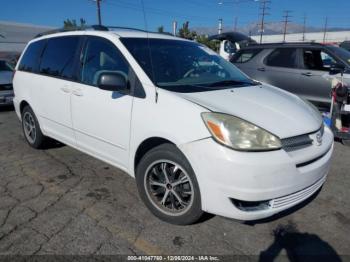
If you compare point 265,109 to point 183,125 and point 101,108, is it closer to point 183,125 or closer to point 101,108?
point 183,125

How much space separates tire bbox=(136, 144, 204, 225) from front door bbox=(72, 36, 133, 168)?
35 cm

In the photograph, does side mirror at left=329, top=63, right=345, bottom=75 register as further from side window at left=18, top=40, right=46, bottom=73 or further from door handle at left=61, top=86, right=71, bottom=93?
side window at left=18, top=40, right=46, bottom=73

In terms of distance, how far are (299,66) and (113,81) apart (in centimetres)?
530

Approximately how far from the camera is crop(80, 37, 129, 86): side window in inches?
133

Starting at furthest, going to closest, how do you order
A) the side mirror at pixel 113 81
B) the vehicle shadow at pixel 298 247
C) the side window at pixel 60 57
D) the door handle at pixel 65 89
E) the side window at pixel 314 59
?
the side window at pixel 314 59 < the side window at pixel 60 57 < the door handle at pixel 65 89 < the side mirror at pixel 113 81 < the vehicle shadow at pixel 298 247

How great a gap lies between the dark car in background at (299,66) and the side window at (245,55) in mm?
28

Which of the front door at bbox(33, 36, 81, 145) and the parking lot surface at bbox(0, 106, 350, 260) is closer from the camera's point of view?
the parking lot surface at bbox(0, 106, 350, 260)

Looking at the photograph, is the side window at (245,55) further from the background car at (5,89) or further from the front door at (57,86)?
the background car at (5,89)

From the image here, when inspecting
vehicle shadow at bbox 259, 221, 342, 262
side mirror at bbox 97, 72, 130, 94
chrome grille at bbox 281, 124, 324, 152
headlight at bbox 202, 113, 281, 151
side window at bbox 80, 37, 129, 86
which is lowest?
vehicle shadow at bbox 259, 221, 342, 262

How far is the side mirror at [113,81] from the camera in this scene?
3.04m

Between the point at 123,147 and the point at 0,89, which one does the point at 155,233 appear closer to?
the point at 123,147

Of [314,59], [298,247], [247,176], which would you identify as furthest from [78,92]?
[314,59]

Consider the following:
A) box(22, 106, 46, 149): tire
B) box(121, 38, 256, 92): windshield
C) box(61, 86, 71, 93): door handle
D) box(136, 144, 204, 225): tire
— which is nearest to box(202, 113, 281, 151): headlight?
box(136, 144, 204, 225): tire

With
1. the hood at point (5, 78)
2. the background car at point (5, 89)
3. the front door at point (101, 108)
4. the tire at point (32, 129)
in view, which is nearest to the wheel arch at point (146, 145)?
the front door at point (101, 108)
